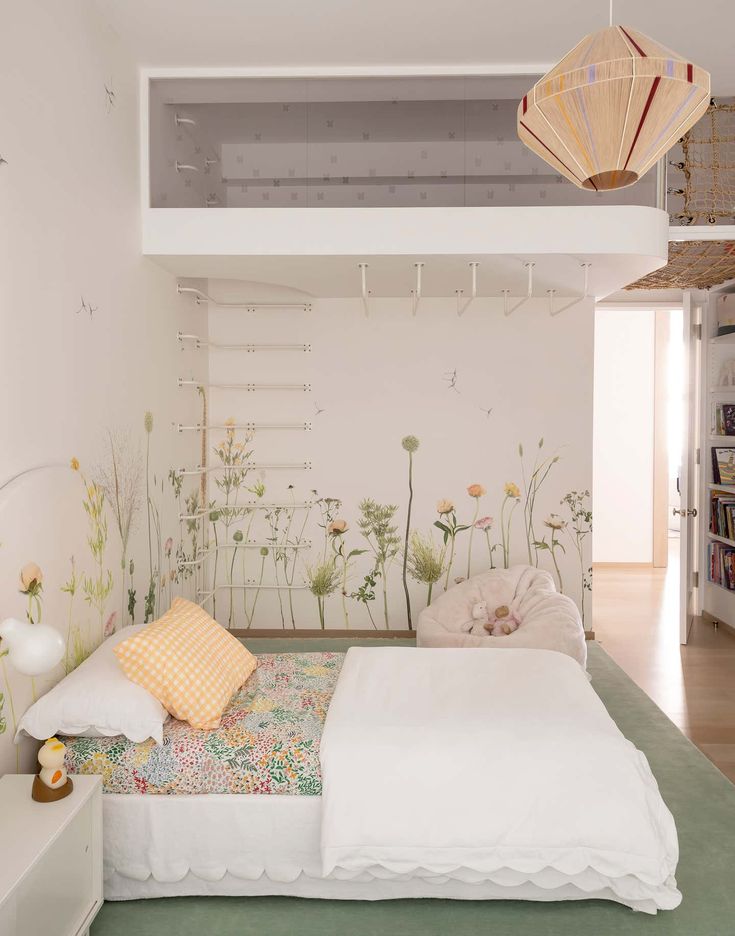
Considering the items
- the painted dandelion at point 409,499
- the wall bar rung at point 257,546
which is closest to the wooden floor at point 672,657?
the painted dandelion at point 409,499

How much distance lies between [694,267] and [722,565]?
206 cm

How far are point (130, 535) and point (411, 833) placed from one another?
1.88 meters

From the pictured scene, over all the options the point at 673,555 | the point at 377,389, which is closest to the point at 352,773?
the point at 377,389

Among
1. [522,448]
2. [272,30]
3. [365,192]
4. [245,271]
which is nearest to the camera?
[272,30]

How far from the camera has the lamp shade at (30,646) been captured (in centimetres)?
186

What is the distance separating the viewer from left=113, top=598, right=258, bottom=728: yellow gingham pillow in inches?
98.2

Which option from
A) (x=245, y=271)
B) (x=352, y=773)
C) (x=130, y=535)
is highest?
(x=245, y=271)

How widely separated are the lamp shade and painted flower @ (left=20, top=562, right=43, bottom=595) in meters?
0.56

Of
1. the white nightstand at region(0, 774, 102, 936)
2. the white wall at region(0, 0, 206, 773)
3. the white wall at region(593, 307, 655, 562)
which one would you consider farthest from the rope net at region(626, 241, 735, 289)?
the white nightstand at region(0, 774, 102, 936)

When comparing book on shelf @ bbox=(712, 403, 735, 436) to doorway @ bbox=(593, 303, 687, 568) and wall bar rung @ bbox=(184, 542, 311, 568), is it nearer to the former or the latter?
doorway @ bbox=(593, 303, 687, 568)

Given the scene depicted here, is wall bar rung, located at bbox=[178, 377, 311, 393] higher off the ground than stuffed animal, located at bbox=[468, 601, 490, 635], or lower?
higher

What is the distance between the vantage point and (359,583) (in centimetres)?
502

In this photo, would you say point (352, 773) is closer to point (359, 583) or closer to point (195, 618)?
point (195, 618)

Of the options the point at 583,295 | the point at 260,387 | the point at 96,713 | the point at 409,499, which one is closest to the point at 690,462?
the point at 583,295
